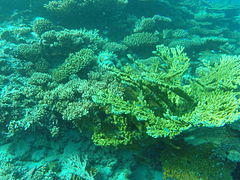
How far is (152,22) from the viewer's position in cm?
838

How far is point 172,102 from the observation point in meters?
2.92

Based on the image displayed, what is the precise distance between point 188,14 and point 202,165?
1444cm

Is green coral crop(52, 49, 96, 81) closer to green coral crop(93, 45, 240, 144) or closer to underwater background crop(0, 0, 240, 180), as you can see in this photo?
underwater background crop(0, 0, 240, 180)

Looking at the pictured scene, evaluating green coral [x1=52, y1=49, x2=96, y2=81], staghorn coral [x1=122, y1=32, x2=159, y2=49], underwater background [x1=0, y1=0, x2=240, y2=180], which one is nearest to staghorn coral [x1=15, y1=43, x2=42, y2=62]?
underwater background [x1=0, y1=0, x2=240, y2=180]

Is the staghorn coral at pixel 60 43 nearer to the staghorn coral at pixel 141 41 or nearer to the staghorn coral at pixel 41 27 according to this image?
the staghorn coral at pixel 41 27

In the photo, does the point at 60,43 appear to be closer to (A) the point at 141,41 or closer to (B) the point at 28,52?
(B) the point at 28,52

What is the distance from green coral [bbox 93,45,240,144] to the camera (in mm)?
2328

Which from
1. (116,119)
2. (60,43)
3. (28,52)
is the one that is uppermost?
(60,43)

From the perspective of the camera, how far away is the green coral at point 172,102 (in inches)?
91.7

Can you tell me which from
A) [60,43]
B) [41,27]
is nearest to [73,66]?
[60,43]

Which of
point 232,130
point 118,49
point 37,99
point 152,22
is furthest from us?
point 152,22

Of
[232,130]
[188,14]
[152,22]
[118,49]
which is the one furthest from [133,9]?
[232,130]

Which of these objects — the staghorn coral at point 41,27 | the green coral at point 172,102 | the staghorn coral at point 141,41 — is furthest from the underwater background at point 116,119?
the staghorn coral at point 141,41

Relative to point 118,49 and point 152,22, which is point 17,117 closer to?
point 118,49
